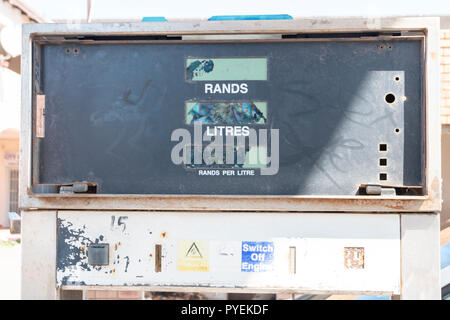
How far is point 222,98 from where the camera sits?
5.52ft

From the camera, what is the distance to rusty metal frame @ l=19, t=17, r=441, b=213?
157 cm

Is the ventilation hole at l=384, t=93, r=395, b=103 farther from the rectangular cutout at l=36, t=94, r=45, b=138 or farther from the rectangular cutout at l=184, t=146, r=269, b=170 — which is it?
the rectangular cutout at l=36, t=94, r=45, b=138

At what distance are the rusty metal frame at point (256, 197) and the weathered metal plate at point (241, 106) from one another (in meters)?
0.04

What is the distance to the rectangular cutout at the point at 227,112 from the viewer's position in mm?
1664

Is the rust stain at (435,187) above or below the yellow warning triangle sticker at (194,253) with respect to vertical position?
above

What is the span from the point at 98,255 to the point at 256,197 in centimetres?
70

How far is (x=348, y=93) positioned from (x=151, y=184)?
0.91m

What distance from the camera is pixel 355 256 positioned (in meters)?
1.60

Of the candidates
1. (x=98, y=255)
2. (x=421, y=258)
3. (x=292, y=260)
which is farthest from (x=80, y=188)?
(x=421, y=258)

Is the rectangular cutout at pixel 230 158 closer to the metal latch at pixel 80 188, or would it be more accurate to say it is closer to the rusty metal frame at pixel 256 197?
the rusty metal frame at pixel 256 197

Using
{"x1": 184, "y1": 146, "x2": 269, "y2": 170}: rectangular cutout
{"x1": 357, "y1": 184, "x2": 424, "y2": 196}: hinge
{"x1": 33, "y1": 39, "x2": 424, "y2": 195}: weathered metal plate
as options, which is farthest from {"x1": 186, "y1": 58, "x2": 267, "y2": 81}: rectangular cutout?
{"x1": 357, "y1": 184, "x2": 424, "y2": 196}: hinge

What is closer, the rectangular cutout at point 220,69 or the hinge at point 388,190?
the hinge at point 388,190

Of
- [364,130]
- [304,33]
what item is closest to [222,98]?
[304,33]

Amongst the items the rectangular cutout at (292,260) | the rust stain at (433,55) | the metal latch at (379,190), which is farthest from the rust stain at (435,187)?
the rectangular cutout at (292,260)
